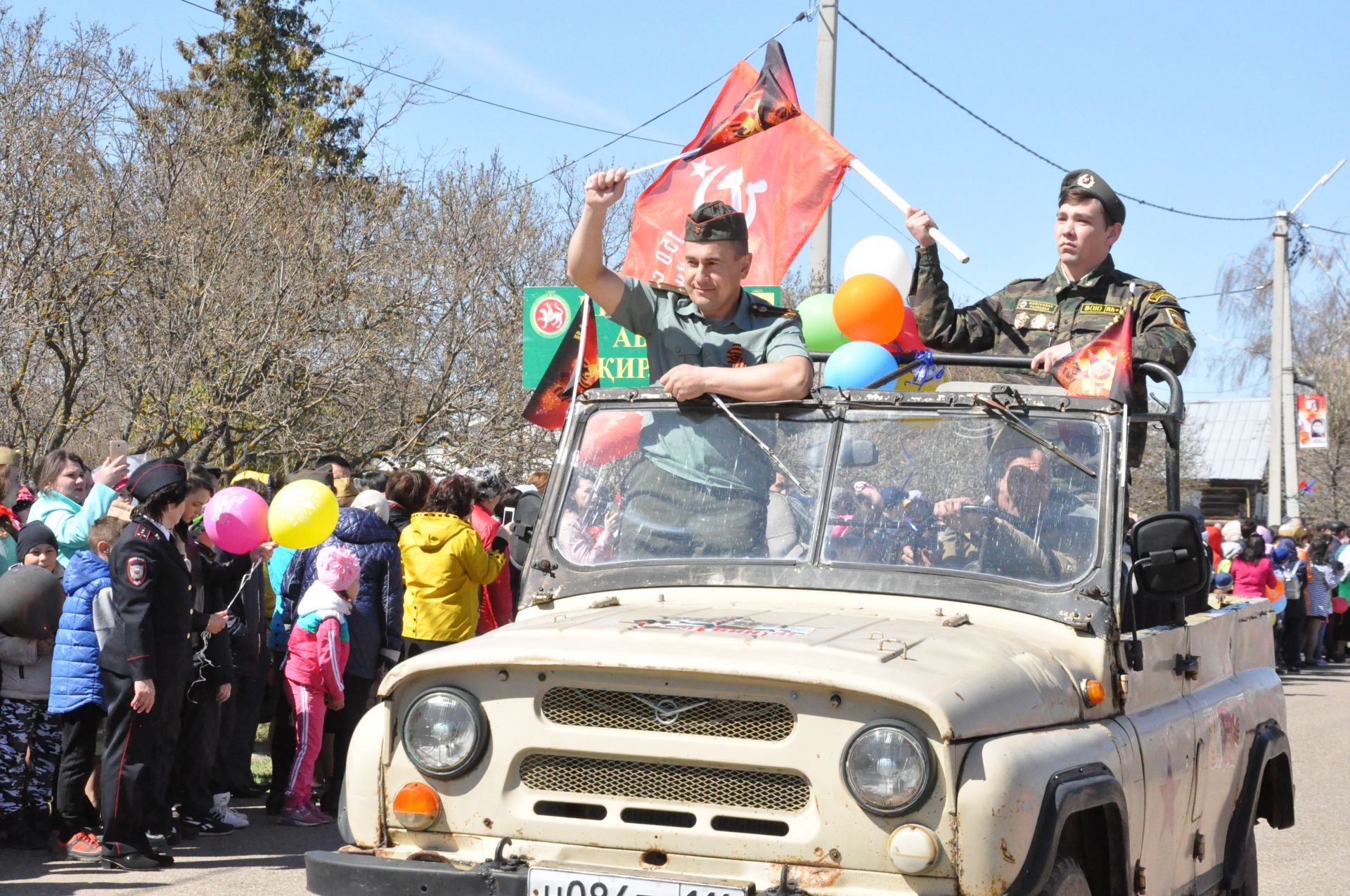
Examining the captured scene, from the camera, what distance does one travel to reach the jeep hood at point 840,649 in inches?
146

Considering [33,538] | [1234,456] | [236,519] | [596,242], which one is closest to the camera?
[596,242]

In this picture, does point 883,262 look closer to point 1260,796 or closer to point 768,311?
point 768,311

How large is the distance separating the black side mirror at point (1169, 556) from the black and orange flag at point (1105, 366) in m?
1.08

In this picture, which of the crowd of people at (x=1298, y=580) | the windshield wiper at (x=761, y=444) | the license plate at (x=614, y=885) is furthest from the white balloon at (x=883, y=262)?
the crowd of people at (x=1298, y=580)

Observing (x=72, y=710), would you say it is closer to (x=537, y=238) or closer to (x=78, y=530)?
(x=78, y=530)

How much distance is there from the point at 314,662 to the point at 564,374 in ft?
12.2

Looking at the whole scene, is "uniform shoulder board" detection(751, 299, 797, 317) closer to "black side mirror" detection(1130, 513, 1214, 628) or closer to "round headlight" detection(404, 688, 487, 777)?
"black side mirror" detection(1130, 513, 1214, 628)

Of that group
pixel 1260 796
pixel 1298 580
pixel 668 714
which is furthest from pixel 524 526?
pixel 1298 580

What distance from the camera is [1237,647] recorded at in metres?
5.97

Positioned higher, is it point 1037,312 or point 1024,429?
point 1037,312

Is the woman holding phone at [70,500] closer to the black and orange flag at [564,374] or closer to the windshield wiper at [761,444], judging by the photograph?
the black and orange flag at [564,374]

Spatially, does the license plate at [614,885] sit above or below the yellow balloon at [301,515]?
below

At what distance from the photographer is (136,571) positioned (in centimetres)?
739

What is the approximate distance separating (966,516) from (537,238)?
15093 mm
